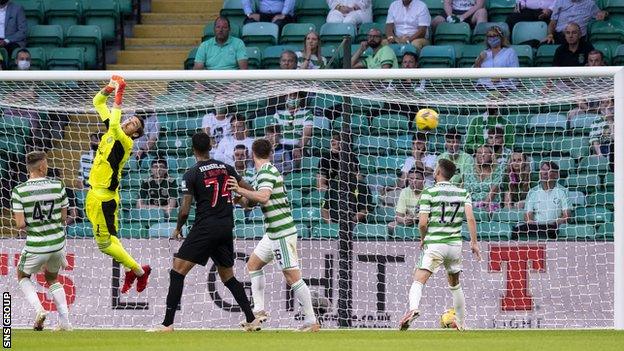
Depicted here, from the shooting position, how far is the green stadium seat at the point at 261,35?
743 inches

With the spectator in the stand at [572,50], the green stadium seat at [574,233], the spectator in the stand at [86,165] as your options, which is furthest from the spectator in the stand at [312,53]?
the green stadium seat at [574,233]

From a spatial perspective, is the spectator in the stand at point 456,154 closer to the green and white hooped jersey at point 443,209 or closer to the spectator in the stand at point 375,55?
the green and white hooped jersey at point 443,209

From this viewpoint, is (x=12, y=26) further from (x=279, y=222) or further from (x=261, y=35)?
(x=279, y=222)

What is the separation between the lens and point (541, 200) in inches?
591

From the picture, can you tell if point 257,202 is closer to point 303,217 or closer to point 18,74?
point 303,217

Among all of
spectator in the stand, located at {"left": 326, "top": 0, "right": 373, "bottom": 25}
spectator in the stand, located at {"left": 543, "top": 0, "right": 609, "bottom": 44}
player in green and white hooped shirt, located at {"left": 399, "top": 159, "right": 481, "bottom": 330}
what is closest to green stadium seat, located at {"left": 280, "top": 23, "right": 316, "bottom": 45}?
spectator in the stand, located at {"left": 326, "top": 0, "right": 373, "bottom": 25}

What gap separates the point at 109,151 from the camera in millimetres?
13695

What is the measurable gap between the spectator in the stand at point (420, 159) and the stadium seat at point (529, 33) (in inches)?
135

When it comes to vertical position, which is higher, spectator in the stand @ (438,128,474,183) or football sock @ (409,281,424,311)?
spectator in the stand @ (438,128,474,183)

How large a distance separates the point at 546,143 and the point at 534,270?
1398 millimetres

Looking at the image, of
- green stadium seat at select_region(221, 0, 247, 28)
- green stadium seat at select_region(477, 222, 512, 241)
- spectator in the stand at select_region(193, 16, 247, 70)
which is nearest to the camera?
green stadium seat at select_region(477, 222, 512, 241)

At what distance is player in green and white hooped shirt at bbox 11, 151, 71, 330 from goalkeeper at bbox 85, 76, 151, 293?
0.32m

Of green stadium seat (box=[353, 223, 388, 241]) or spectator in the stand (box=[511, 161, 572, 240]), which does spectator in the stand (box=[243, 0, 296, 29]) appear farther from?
spectator in the stand (box=[511, 161, 572, 240])

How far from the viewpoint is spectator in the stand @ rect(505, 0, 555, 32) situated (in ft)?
60.8
